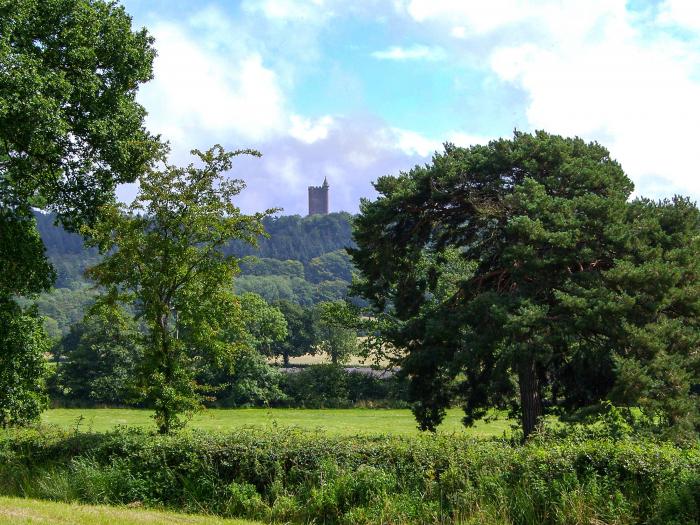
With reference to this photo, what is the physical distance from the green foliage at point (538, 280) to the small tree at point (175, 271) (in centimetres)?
775

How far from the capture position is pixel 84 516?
10.6 metres

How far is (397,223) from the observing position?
82.9 feet

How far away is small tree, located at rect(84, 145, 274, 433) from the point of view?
1588 cm

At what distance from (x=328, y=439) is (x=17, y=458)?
715 centimetres

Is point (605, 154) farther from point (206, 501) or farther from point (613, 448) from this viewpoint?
point (206, 501)

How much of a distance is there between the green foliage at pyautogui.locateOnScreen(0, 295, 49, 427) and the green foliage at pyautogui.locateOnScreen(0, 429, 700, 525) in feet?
23.0

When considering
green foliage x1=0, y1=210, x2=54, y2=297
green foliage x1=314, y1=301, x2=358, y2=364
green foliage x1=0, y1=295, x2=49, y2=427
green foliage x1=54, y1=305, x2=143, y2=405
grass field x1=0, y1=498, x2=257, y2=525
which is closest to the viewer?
grass field x1=0, y1=498, x2=257, y2=525

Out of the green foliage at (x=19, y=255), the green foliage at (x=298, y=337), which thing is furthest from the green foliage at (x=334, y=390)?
the green foliage at (x=19, y=255)

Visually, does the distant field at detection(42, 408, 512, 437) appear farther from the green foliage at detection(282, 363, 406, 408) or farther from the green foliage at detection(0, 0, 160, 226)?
the green foliage at detection(0, 0, 160, 226)

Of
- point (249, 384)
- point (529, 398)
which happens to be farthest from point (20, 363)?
point (249, 384)

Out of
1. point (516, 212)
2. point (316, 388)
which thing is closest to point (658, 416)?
point (516, 212)

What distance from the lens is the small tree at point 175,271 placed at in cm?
1588

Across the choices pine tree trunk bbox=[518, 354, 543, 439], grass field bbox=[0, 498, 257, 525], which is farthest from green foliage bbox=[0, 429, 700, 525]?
pine tree trunk bbox=[518, 354, 543, 439]

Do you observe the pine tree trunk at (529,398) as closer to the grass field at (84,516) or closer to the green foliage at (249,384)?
the grass field at (84,516)
